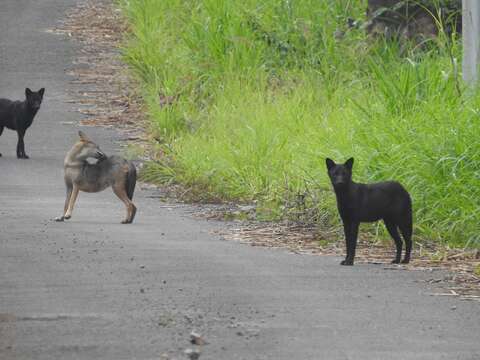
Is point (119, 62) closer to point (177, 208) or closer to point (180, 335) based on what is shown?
point (177, 208)

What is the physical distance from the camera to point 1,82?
2392 centimetres

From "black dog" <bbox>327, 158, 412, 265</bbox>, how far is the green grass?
2.77 feet

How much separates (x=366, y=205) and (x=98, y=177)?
11.4 ft

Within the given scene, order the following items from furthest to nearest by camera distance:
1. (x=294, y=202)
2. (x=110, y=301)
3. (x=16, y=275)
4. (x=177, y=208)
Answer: (x=177, y=208) → (x=294, y=202) → (x=16, y=275) → (x=110, y=301)

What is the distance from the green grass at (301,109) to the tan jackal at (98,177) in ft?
4.30

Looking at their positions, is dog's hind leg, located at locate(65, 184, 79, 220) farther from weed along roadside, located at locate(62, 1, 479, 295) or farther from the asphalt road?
weed along roadside, located at locate(62, 1, 479, 295)

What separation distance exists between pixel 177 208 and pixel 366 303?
6105 mm

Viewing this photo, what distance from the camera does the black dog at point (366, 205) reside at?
9.98m

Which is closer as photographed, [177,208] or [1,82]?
[177,208]

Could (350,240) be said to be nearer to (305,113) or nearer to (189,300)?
(189,300)

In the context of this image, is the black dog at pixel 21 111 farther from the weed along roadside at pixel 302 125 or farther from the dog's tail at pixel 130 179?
the dog's tail at pixel 130 179

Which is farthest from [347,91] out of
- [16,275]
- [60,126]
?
[16,275]

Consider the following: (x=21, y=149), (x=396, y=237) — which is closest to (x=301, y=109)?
(x=21, y=149)

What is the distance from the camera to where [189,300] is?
319 inches
